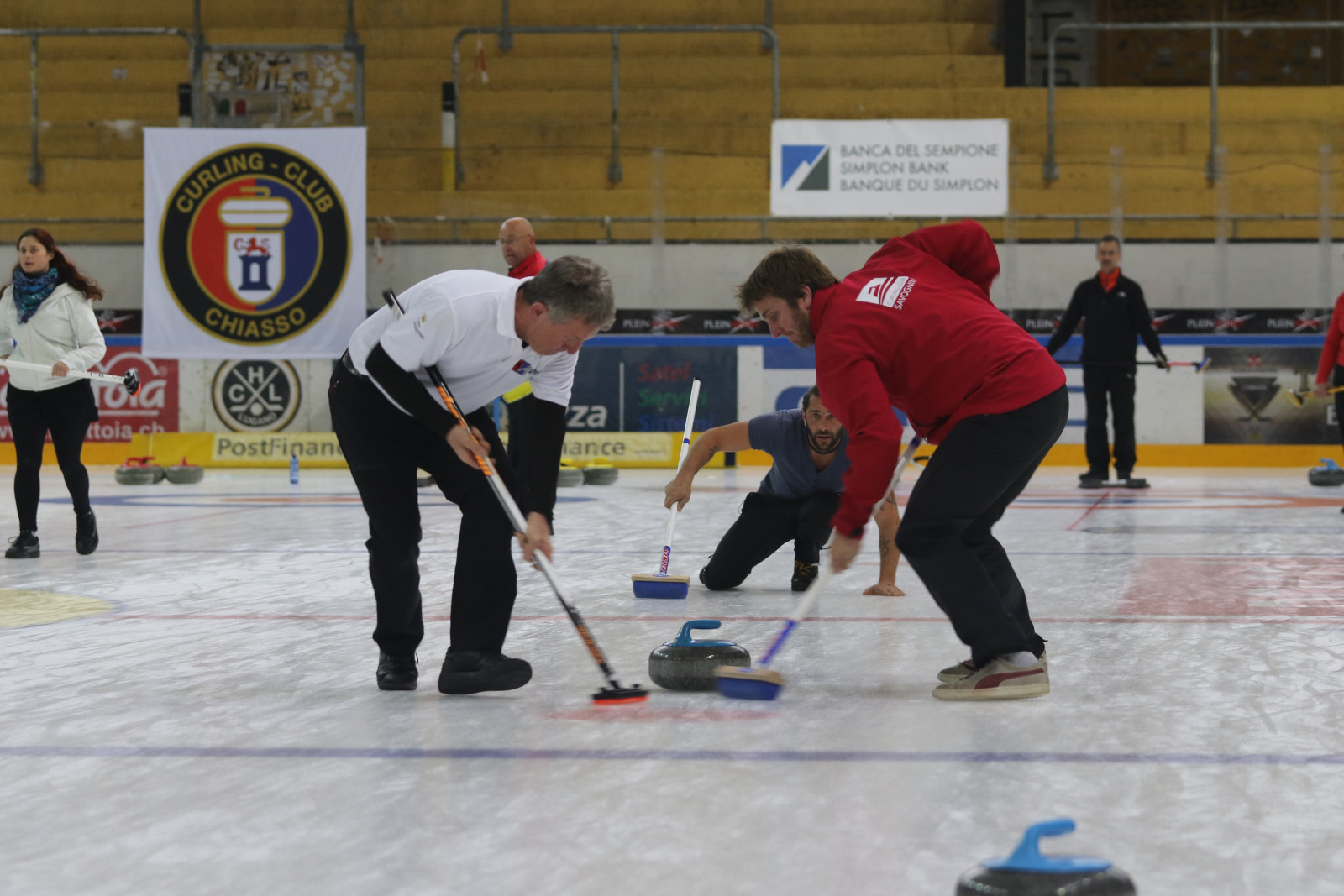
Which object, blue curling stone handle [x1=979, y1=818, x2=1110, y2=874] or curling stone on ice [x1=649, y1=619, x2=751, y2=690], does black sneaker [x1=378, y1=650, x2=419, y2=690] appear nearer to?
curling stone on ice [x1=649, y1=619, x2=751, y2=690]

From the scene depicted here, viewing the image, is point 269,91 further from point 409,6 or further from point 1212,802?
point 1212,802

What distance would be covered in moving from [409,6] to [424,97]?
1551 millimetres

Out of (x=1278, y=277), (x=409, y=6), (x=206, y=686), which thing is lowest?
(x=206, y=686)

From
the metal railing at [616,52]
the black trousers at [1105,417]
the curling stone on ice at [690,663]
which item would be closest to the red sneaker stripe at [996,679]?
the curling stone on ice at [690,663]

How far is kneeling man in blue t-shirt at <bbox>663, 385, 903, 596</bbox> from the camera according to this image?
471 centimetres

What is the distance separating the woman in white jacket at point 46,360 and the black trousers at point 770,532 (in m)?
2.85

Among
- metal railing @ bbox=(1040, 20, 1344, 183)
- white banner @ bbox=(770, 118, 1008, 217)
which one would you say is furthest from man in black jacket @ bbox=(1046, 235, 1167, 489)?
metal railing @ bbox=(1040, 20, 1344, 183)

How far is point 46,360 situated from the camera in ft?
19.2

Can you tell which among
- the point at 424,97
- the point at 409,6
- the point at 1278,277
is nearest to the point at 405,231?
the point at 424,97

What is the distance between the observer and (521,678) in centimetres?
313

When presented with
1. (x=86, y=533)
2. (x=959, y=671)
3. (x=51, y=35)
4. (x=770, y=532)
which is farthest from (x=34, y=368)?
(x=51, y=35)

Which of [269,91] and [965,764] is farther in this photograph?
[269,91]

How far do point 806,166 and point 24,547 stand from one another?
8.85 meters

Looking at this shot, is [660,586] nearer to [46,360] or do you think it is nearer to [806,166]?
[46,360]
